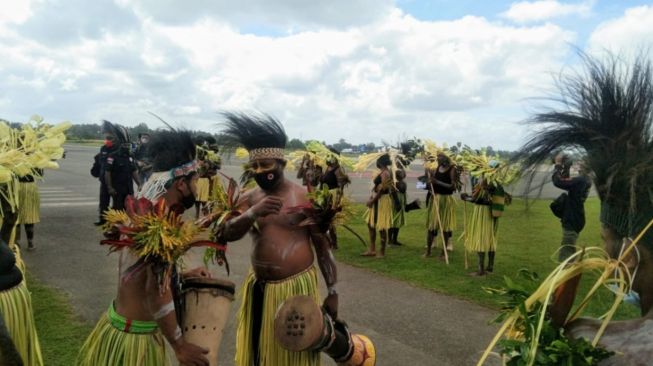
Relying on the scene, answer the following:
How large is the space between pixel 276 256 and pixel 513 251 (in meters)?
7.70

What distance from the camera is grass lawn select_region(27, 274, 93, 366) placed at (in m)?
4.43

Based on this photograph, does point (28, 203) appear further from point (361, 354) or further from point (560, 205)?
point (560, 205)

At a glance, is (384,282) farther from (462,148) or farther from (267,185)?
(267,185)

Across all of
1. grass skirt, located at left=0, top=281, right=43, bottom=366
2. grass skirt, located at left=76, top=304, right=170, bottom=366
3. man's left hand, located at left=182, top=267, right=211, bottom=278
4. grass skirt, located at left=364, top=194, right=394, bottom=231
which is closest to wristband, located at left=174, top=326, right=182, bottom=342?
grass skirt, located at left=76, top=304, right=170, bottom=366

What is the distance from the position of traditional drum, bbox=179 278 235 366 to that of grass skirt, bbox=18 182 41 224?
6590 millimetres

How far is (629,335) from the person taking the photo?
5.30ft

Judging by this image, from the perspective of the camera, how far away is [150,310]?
7.93ft

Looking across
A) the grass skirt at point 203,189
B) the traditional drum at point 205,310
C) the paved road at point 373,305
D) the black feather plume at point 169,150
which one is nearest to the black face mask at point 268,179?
the black feather plume at point 169,150

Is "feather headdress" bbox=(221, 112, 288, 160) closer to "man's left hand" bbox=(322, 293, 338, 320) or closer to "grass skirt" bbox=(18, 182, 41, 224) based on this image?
"man's left hand" bbox=(322, 293, 338, 320)

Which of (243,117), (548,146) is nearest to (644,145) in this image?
(548,146)

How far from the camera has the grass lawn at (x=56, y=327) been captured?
4426mm

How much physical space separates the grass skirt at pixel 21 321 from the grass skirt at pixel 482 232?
6.09m

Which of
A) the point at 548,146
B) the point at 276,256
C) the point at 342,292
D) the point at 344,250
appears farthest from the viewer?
the point at 344,250

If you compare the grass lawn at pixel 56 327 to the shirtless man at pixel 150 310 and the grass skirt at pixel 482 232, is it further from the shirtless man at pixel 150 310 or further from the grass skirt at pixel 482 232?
the grass skirt at pixel 482 232
